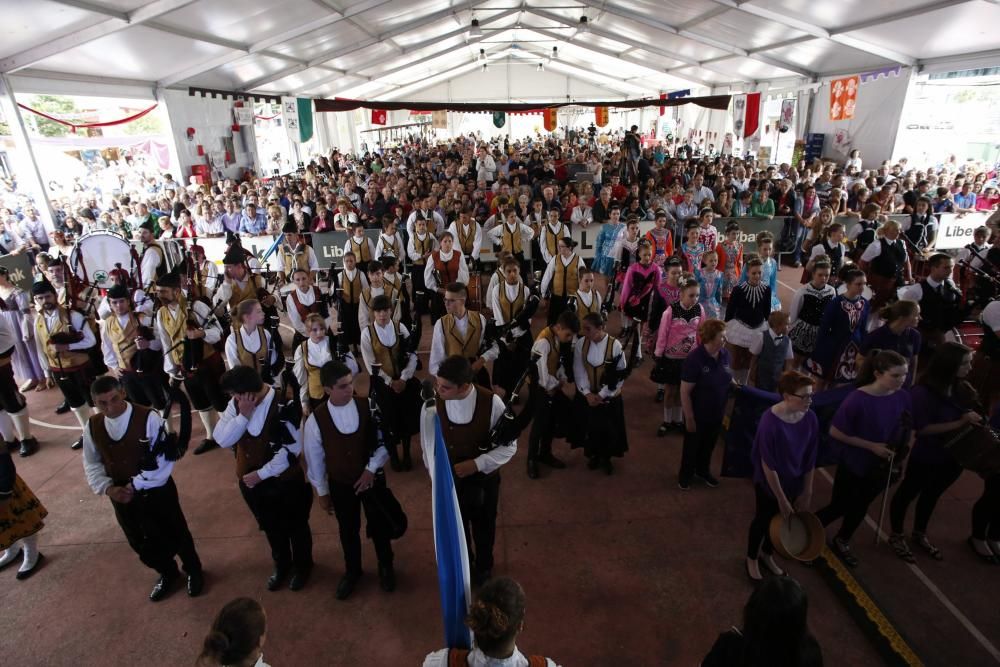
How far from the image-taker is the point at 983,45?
12383mm

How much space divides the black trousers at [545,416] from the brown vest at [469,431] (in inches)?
48.8

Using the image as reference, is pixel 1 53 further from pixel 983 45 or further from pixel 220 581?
pixel 983 45

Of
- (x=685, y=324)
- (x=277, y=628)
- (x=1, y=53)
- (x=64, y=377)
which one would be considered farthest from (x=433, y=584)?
(x=1, y=53)

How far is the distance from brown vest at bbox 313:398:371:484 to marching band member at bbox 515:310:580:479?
4.68 feet

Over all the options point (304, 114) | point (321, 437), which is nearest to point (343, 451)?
point (321, 437)

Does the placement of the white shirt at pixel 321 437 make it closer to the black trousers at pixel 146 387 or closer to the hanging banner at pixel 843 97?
the black trousers at pixel 146 387

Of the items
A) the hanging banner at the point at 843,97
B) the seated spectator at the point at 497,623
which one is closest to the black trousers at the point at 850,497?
the seated spectator at the point at 497,623

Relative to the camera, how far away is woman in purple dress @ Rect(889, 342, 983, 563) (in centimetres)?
331

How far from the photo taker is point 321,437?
321 cm

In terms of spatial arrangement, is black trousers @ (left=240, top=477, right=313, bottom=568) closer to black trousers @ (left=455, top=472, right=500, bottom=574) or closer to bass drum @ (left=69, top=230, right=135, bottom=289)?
black trousers @ (left=455, top=472, right=500, bottom=574)

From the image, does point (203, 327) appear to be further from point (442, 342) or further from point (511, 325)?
point (511, 325)

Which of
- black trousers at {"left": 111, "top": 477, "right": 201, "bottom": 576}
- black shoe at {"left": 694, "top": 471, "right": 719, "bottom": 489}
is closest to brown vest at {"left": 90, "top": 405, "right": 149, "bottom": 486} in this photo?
black trousers at {"left": 111, "top": 477, "right": 201, "bottom": 576}

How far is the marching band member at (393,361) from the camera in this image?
15.4ft

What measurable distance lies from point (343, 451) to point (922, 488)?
3.91 metres
